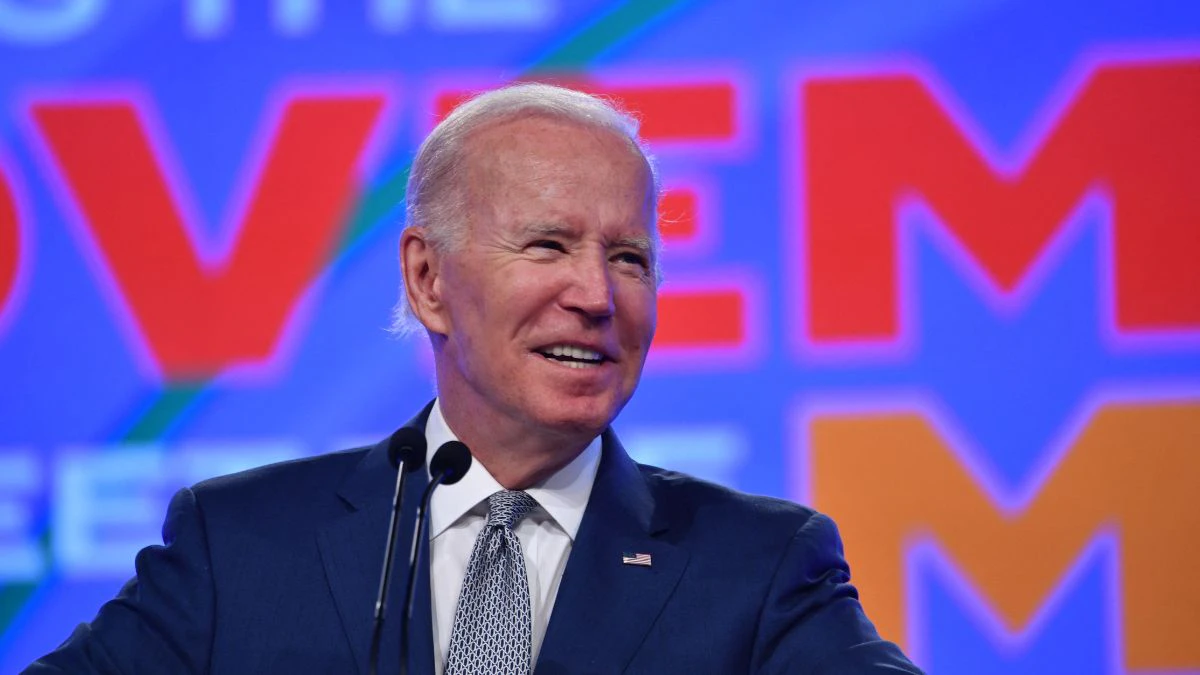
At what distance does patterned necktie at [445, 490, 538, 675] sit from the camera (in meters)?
2.06

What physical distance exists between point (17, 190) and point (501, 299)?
1864mm

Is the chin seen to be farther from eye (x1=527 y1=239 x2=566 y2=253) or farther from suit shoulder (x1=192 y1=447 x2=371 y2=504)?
suit shoulder (x1=192 y1=447 x2=371 y2=504)

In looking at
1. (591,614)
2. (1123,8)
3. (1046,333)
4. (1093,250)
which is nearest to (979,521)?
(1046,333)

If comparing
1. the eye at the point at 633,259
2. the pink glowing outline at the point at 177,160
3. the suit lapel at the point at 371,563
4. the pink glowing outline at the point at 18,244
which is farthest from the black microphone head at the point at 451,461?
the pink glowing outline at the point at 18,244

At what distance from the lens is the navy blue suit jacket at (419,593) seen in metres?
2.08

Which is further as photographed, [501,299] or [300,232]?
[300,232]

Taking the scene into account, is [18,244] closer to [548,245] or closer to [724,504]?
[548,245]

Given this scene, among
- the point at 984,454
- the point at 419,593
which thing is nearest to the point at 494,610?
the point at 419,593

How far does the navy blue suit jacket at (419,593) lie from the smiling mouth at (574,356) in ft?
0.78

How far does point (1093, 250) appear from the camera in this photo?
10.9 feet

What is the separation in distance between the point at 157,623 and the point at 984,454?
6.39 feet

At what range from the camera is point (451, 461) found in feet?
5.82

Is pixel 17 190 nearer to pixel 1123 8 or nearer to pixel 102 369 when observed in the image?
pixel 102 369

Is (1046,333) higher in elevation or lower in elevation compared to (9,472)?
higher
